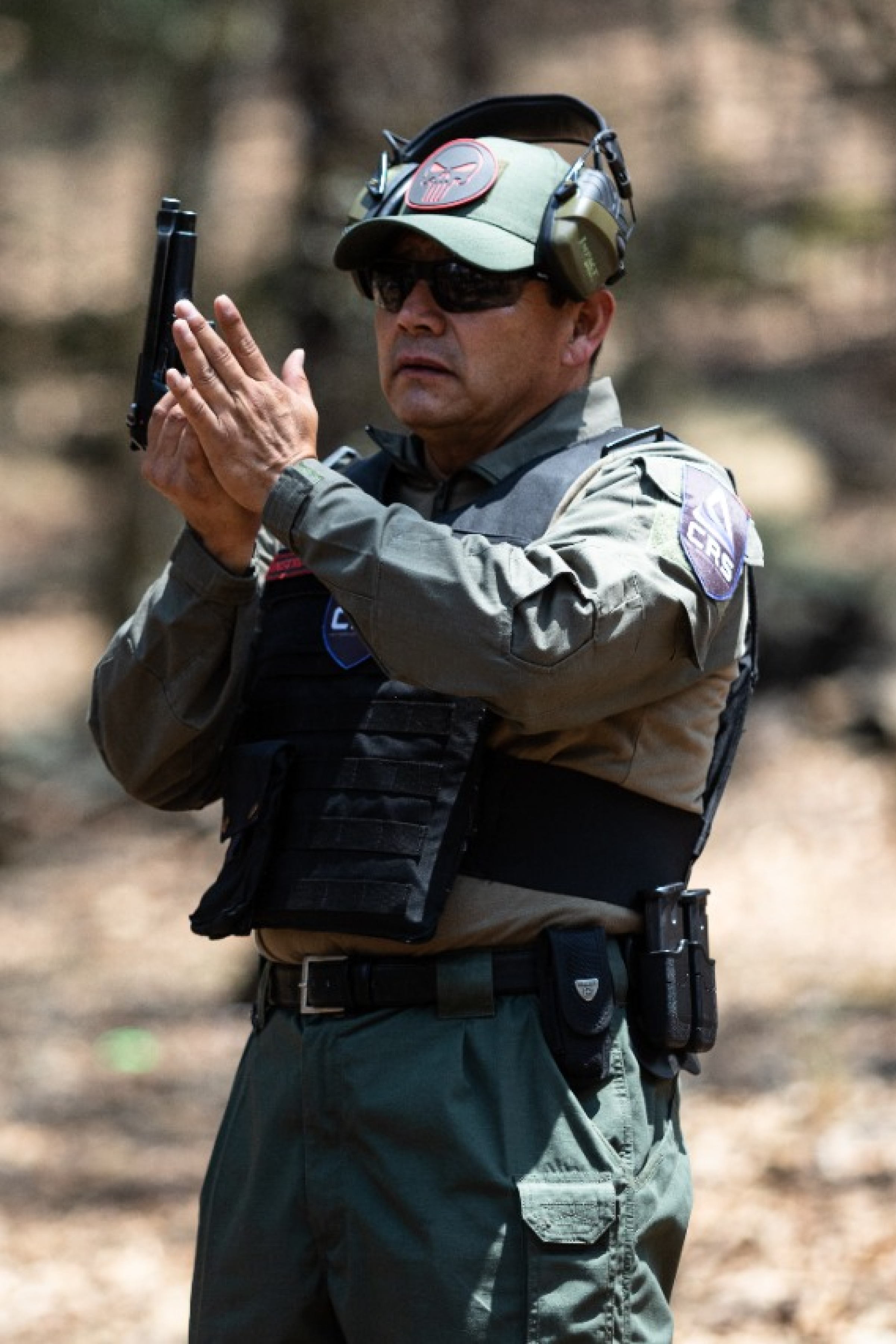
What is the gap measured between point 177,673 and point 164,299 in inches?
23.0

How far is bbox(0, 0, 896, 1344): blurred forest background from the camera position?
17.1 ft

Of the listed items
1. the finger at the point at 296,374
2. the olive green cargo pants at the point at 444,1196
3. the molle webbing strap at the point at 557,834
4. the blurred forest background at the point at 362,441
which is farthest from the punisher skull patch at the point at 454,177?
the blurred forest background at the point at 362,441

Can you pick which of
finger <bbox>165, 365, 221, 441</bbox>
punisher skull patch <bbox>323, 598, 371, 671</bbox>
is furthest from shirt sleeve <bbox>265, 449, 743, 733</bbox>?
punisher skull patch <bbox>323, 598, 371, 671</bbox>

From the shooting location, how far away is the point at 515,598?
94.8 inches

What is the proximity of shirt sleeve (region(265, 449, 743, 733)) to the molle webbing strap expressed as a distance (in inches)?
5.7

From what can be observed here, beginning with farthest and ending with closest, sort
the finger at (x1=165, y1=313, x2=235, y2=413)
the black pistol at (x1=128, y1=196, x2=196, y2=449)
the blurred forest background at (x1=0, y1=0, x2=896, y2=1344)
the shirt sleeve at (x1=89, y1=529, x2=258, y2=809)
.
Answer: the blurred forest background at (x1=0, y1=0, x2=896, y2=1344) < the shirt sleeve at (x1=89, y1=529, x2=258, y2=809) < the black pistol at (x1=128, y1=196, x2=196, y2=449) < the finger at (x1=165, y1=313, x2=235, y2=413)

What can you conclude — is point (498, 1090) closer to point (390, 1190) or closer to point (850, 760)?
point (390, 1190)

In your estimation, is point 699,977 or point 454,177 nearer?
point 699,977

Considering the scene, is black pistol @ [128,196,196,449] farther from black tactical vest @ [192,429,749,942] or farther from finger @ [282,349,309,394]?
black tactical vest @ [192,429,749,942]

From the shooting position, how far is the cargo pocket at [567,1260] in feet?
8.10

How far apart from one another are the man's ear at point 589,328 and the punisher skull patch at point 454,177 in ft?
0.84

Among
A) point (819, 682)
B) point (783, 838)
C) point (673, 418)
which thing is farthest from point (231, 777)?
point (673, 418)

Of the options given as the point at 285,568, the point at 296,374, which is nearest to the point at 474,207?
the point at 296,374

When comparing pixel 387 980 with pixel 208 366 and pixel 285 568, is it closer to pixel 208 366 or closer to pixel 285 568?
pixel 285 568
